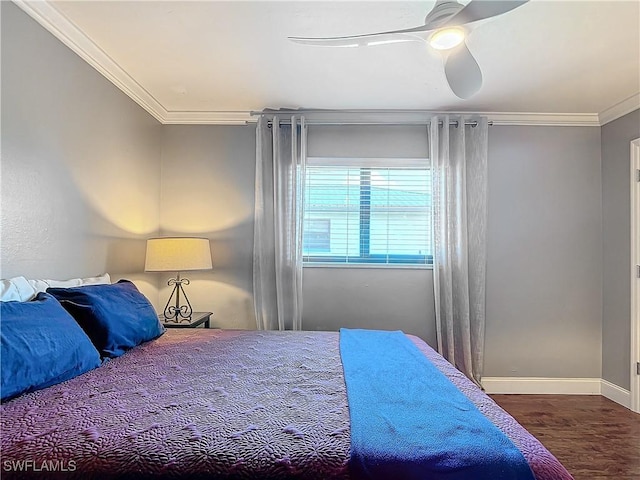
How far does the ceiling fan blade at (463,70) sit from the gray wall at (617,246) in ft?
6.12

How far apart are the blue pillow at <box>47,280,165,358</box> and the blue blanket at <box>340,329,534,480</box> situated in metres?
1.14

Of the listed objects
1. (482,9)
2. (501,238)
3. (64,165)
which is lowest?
(501,238)

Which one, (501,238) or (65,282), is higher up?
(501,238)

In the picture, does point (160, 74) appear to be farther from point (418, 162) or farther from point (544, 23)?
point (544, 23)

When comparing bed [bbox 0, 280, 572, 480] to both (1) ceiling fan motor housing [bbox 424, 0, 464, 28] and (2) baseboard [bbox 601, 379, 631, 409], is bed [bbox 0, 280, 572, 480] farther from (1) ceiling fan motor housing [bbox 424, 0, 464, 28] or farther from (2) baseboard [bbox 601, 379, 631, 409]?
(2) baseboard [bbox 601, 379, 631, 409]

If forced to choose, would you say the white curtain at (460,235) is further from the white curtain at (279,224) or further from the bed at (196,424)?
the bed at (196,424)

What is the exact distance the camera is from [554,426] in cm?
272

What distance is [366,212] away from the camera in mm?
3555

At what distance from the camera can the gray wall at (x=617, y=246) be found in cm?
314

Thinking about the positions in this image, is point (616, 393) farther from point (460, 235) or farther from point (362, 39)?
point (362, 39)

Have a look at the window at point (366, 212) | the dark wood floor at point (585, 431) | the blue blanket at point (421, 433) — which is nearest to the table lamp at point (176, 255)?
the window at point (366, 212)

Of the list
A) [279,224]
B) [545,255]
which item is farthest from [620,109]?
[279,224]

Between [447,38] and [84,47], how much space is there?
2.04 metres

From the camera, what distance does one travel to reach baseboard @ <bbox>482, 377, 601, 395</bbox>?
340 centimetres
